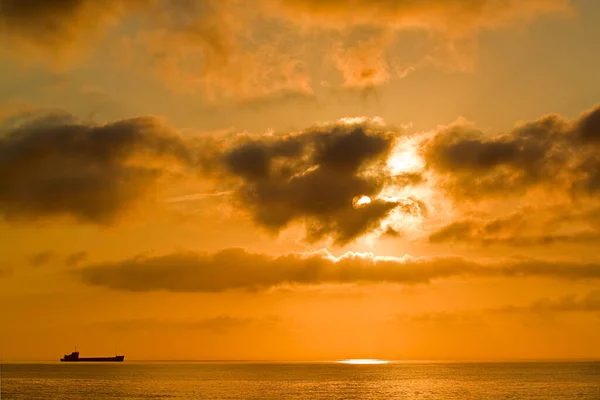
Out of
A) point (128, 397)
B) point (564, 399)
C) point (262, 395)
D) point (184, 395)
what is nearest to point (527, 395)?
point (564, 399)

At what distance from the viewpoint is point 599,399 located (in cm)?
18362

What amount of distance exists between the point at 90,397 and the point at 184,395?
26.0 metres

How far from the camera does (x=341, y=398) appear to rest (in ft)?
620

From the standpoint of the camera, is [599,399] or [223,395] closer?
[599,399]

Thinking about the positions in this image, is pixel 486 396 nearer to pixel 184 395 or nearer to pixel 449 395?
pixel 449 395

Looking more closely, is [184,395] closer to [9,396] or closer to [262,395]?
[262,395]

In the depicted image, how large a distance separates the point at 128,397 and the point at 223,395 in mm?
26491

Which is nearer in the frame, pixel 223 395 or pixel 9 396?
pixel 9 396

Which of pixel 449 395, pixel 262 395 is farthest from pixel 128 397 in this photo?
pixel 449 395

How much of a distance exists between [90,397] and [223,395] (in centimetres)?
3650

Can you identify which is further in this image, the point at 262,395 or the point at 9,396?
the point at 262,395

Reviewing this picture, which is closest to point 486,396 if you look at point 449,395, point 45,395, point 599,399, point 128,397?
point 449,395

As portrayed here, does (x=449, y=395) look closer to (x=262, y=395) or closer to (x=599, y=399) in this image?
(x=599, y=399)

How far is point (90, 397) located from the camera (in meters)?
190
